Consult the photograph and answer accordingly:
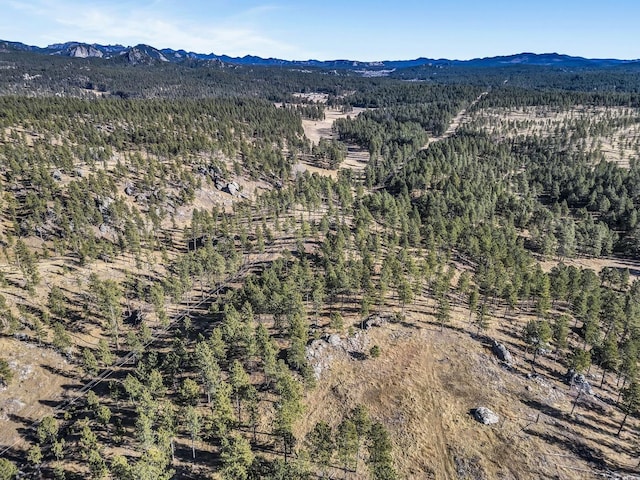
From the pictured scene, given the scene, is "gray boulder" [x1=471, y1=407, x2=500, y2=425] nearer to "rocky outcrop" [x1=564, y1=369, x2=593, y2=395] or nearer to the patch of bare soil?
the patch of bare soil

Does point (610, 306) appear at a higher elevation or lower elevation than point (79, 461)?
higher

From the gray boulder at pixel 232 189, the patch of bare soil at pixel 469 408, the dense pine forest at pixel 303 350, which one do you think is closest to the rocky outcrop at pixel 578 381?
the dense pine forest at pixel 303 350

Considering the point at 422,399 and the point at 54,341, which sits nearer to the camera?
the point at 422,399

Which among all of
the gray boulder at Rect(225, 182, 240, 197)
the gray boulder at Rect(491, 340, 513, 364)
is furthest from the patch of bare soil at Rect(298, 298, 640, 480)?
the gray boulder at Rect(225, 182, 240, 197)

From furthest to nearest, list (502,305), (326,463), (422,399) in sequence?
(502,305) < (422,399) < (326,463)

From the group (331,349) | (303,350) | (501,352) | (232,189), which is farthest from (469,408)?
(232,189)

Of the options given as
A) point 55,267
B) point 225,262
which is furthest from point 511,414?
point 55,267

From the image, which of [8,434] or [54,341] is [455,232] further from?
[8,434]

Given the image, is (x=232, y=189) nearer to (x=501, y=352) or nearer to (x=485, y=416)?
(x=501, y=352)

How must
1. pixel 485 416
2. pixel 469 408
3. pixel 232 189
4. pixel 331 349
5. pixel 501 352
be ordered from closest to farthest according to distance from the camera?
pixel 485 416 → pixel 469 408 → pixel 501 352 → pixel 331 349 → pixel 232 189
